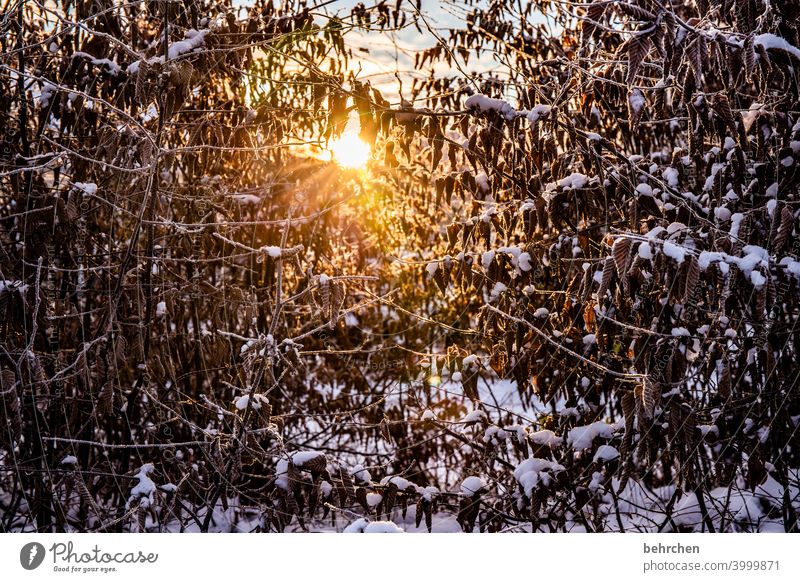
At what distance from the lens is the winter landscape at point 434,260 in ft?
5.27

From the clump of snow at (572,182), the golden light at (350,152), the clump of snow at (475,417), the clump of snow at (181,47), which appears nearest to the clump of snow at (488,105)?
the clump of snow at (572,182)

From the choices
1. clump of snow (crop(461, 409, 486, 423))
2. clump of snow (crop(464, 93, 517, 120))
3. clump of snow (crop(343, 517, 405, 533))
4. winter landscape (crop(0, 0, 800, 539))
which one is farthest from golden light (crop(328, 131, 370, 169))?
clump of snow (crop(343, 517, 405, 533))

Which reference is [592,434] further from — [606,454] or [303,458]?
[303,458]

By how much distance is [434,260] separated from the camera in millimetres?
1992

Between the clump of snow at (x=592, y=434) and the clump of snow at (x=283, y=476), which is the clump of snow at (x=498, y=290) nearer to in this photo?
the clump of snow at (x=592, y=434)

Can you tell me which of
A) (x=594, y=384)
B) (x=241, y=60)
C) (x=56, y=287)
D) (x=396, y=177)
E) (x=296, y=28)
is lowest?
(x=594, y=384)

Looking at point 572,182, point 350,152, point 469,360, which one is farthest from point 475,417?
point 350,152

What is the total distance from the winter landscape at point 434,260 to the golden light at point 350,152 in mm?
17

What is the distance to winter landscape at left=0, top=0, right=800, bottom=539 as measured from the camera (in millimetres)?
1606

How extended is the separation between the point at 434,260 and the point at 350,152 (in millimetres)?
654

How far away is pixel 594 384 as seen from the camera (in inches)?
78.9

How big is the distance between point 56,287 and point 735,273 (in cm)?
200

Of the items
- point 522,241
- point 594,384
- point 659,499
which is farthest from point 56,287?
point 659,499
